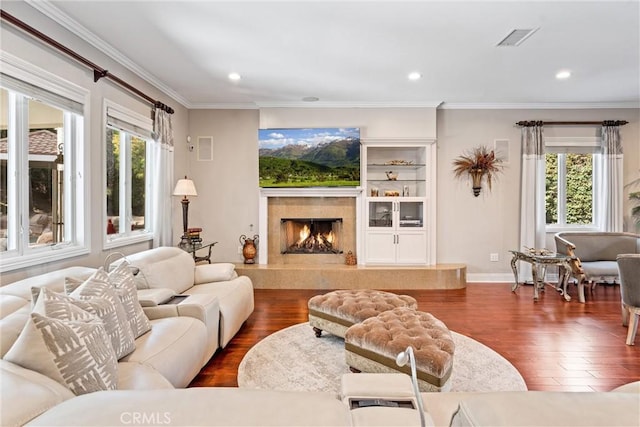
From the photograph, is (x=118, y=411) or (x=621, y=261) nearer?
(x=118, y=411)

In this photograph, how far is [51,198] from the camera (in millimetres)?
3020

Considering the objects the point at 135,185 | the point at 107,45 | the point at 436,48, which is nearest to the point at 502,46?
the point at 436,48

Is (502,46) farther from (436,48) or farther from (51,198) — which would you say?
(51,198)

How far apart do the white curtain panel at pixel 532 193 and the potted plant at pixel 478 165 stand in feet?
1.37

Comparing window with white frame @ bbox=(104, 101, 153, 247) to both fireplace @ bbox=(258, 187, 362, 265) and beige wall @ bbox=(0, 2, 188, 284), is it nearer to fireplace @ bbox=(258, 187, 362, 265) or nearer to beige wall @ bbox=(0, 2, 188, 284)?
beige wall @ bbox=(0, 2, 188, 284)

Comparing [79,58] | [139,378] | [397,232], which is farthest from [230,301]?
[397,232]

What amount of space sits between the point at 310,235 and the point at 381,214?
1.23 m

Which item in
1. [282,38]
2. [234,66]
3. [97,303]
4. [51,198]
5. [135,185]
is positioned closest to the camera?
[97,303]

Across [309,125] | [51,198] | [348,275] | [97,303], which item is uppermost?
[309,125]

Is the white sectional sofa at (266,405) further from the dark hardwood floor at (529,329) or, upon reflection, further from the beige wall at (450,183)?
the beige wall at (450,183)

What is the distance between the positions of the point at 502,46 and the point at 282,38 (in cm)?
216

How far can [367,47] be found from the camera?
349cm

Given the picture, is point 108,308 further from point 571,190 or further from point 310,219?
point 571,190

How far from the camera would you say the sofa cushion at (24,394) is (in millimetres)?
934
